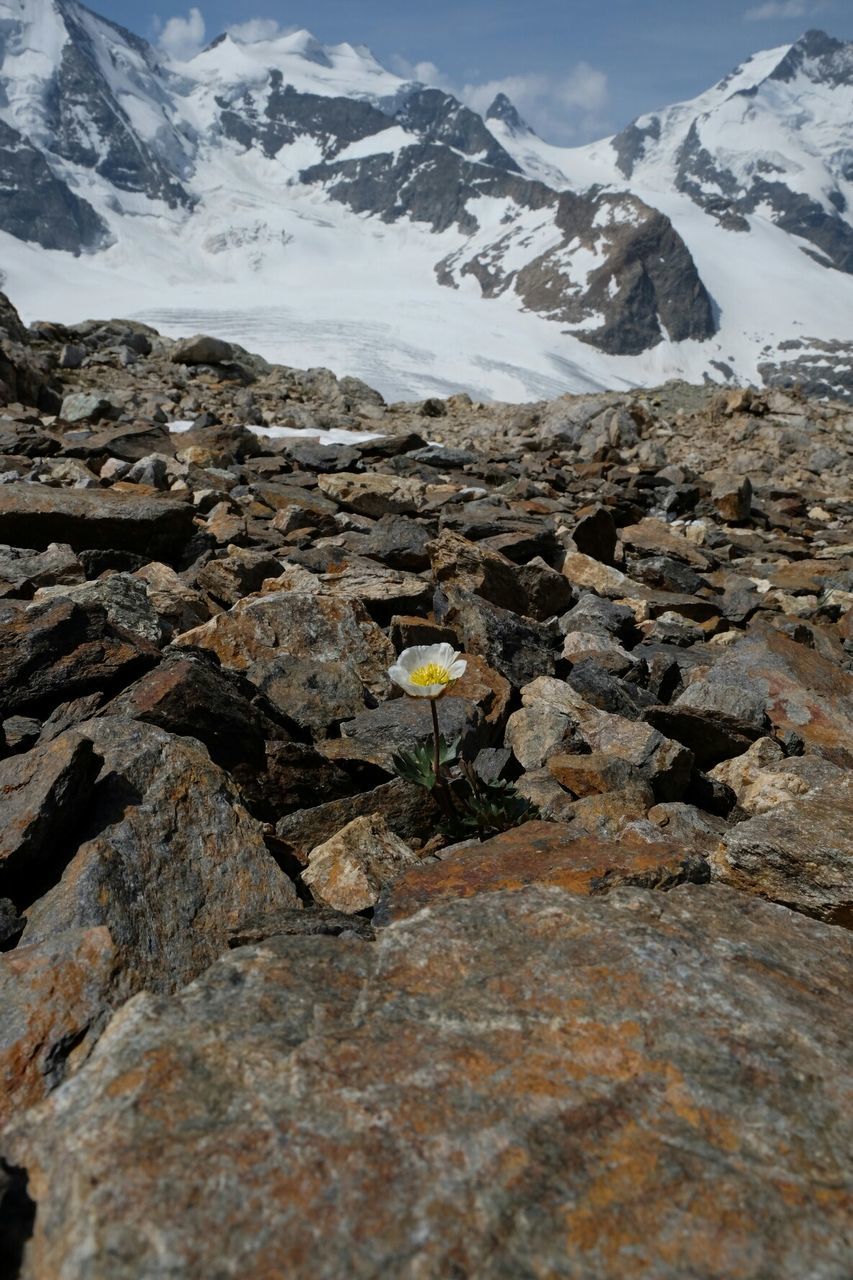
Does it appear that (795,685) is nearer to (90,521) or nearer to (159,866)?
(159,866)

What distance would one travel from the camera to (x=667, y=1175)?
50.6 inches

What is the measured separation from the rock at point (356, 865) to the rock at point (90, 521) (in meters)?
3.97

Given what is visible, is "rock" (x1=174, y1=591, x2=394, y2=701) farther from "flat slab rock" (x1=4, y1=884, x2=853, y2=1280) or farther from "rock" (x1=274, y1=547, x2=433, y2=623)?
"flat slab rock" (x1=4, y1=884, x2=853, y2=1280)

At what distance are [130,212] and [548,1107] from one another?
227m

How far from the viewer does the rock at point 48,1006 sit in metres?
1.83

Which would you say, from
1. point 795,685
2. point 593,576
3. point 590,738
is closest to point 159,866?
point 590,738

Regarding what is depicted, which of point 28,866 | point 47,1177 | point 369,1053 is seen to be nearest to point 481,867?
point 369,1053

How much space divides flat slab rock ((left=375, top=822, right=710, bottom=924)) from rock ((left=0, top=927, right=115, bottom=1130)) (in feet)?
2.49

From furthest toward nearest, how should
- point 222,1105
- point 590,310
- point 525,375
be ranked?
point 590,310 → point 525,375 → point 222,1105

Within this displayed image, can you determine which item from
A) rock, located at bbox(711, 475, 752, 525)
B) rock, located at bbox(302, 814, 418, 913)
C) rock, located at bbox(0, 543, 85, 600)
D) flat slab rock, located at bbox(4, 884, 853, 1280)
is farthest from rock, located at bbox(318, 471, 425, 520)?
flat slab rock, located at bbox(4, 884, 853, 1280)

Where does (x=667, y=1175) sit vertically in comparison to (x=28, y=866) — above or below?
above

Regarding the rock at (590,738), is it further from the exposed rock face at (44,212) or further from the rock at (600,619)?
the exposed rock face at (44,212)

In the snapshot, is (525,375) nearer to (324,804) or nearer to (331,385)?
(331,385)

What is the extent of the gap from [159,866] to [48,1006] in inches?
25.5
